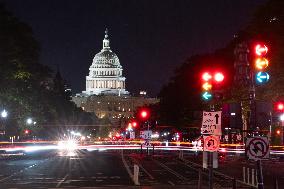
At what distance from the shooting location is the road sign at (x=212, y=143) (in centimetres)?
2102

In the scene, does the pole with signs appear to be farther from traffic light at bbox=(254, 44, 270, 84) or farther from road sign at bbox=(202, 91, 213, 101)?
traffic light at bbox=(254, 44, 270, 84)

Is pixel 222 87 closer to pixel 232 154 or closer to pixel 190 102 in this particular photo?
pixel 232 154

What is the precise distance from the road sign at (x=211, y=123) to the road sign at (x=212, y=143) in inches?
15.3

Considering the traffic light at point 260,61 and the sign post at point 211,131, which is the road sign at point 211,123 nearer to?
the sign post at point 211,131

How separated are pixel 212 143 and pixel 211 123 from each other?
2.36ft

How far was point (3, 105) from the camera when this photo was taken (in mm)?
74938

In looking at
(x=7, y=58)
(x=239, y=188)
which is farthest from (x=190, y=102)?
(x=239, y=188)

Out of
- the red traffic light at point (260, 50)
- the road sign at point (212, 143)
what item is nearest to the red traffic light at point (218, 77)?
the road sign at point (212, 143)

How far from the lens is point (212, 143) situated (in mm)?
21094

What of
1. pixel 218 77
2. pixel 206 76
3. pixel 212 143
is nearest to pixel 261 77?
pixel 212 143

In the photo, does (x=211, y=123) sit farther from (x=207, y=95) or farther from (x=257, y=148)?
(x=257, y=148)

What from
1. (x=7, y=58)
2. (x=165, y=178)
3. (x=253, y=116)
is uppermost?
(x=7, y=58)

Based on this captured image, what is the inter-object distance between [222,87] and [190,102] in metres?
79.6

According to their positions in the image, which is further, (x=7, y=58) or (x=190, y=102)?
(x=190, y=102)
